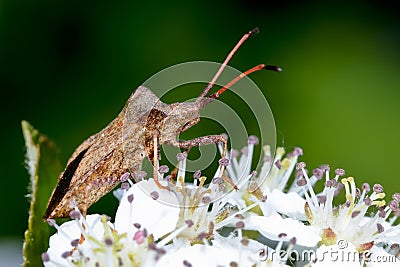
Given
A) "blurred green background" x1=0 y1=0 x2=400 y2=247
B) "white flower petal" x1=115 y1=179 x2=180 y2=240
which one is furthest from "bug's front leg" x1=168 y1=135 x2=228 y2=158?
"blurred green background" x1=0 y1=0 x2=400 y2=247

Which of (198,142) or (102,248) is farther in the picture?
(198,142)

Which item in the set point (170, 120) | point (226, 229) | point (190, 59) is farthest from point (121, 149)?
point (190, 59)

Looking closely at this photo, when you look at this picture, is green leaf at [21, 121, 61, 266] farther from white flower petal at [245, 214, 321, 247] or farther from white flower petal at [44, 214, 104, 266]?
white flower petal at [245, 214, 321, 247]

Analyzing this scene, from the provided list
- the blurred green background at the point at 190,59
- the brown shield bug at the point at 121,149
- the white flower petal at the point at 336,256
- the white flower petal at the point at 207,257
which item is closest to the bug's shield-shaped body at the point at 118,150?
the brown shield bug at the point at 121,149

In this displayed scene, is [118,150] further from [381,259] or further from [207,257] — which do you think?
[381,259]

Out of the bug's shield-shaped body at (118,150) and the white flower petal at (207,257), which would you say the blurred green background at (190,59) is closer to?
the bug's shield-shaped body at (118,150)

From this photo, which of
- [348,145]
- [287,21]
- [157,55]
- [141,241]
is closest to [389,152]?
[348,145]

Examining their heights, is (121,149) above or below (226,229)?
above
